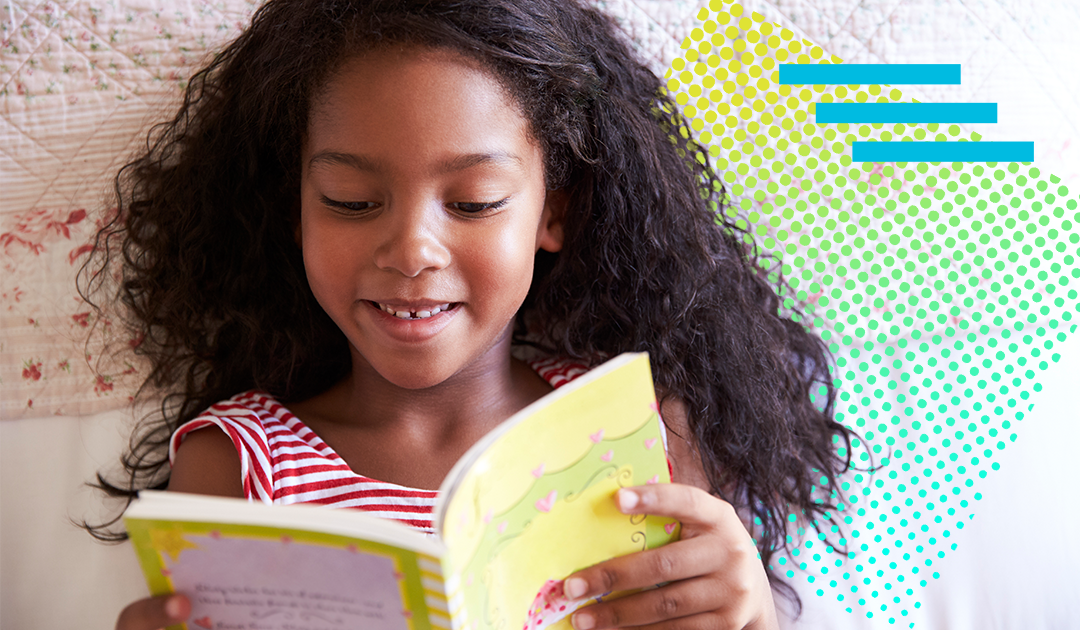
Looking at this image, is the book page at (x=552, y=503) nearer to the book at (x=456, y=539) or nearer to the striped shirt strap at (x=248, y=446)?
the book at (x=456, y=539)

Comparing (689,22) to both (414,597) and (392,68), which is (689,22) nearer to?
(392,68)

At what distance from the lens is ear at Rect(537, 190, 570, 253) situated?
0.91 m

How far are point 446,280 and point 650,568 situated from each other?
12.2 inches

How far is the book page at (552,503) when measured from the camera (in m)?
0.54

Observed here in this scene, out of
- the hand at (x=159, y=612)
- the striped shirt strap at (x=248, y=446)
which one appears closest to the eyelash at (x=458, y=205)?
the striped shirt strap at (x=248, y=446)

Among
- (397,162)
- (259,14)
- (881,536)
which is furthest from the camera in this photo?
(881,536)

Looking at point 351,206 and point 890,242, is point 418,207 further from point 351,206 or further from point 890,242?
point 890,242

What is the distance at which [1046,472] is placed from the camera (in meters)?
1.00

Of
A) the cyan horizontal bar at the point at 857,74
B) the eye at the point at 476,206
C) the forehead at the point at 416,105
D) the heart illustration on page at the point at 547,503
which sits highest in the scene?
the cyan horizontal bar at the point at 857,74

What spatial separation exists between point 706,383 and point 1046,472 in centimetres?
43

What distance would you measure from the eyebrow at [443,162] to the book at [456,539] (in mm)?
240

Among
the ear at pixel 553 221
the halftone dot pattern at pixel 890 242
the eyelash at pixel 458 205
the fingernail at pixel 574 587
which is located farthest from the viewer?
the halftone dot pattern at pixel 890 242

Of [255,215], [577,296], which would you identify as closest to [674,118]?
[577,296]

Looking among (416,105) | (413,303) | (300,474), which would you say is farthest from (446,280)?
(300,474)
